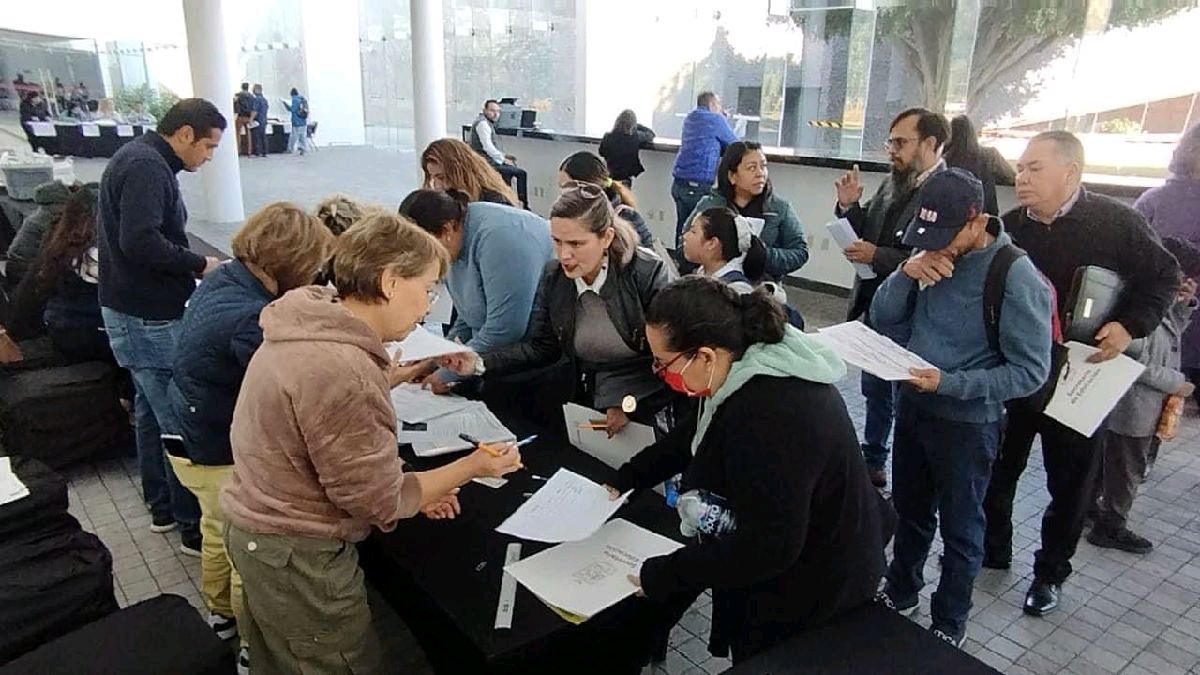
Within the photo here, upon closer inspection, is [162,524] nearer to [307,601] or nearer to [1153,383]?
[307,601]

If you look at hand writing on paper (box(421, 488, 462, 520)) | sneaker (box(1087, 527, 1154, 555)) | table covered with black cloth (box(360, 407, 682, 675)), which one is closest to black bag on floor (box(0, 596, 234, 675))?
table covered with black cloth (box(360, 407, 682, 675))

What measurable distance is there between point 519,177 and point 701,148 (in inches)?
114

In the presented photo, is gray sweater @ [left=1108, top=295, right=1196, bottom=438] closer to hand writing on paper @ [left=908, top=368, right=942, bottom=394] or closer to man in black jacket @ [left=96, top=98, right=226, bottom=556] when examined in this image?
hand writing on paper @ [left=908, top=368, right=942, bottom=394]

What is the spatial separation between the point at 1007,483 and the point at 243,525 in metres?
2.25

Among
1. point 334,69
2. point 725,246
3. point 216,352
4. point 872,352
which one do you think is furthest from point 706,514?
point 334,69

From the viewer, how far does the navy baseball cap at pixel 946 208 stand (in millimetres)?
1831

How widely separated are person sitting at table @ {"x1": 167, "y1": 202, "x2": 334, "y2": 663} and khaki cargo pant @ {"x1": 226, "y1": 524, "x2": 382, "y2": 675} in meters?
0.33

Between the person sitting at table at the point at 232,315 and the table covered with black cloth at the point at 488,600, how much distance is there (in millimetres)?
485

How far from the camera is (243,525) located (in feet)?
4.78

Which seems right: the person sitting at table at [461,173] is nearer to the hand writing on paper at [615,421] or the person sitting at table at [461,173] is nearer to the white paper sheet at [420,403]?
the white paper sheet at [420,403]

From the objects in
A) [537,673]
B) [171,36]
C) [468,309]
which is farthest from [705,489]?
[171,36]

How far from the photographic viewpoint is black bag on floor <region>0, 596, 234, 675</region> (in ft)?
5.16

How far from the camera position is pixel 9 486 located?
2.18 meters

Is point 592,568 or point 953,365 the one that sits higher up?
point 953,365
